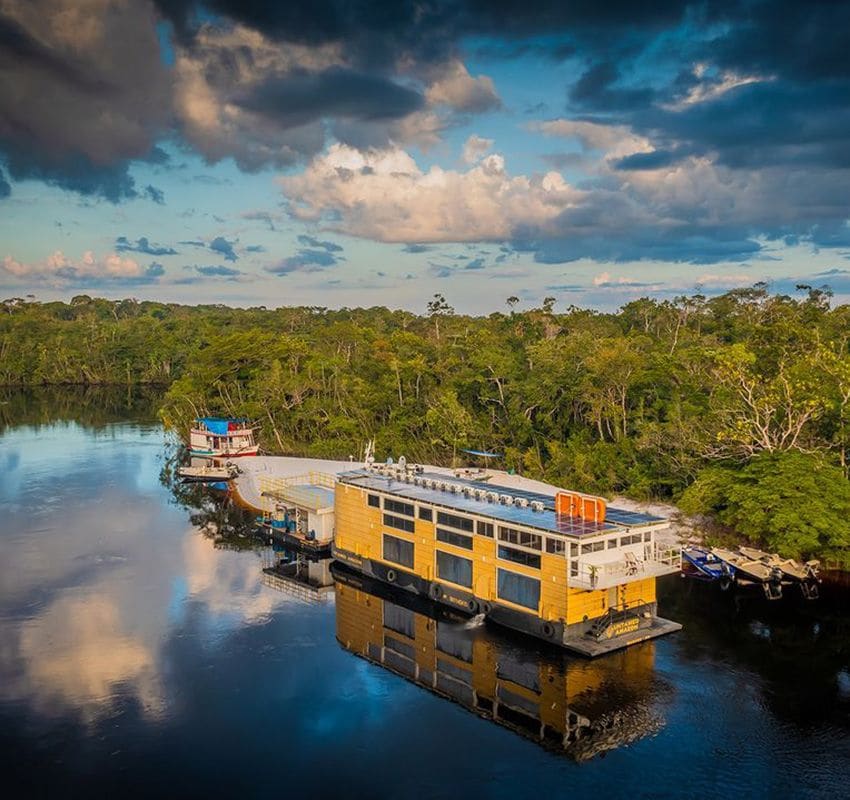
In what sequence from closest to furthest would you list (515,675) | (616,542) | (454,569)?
(515,675), (616,542), (454,569)

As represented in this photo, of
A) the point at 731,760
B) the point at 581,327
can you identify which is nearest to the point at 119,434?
the point at 581,327

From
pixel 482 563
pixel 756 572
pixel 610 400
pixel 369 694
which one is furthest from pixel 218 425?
pixel 756 572

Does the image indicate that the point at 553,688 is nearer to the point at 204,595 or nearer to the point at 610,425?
the point at 204,595

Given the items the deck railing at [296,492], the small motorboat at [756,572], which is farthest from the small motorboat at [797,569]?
the deck railing at [296,492]

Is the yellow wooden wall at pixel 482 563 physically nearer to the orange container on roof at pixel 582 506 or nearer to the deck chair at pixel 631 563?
the deck chair at pixel 631 563

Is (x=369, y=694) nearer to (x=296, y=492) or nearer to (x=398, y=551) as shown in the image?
(x=398, y=551)

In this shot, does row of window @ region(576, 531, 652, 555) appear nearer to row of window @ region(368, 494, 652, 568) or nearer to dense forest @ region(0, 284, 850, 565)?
row of window @ region(368, 494, 652, 568)
